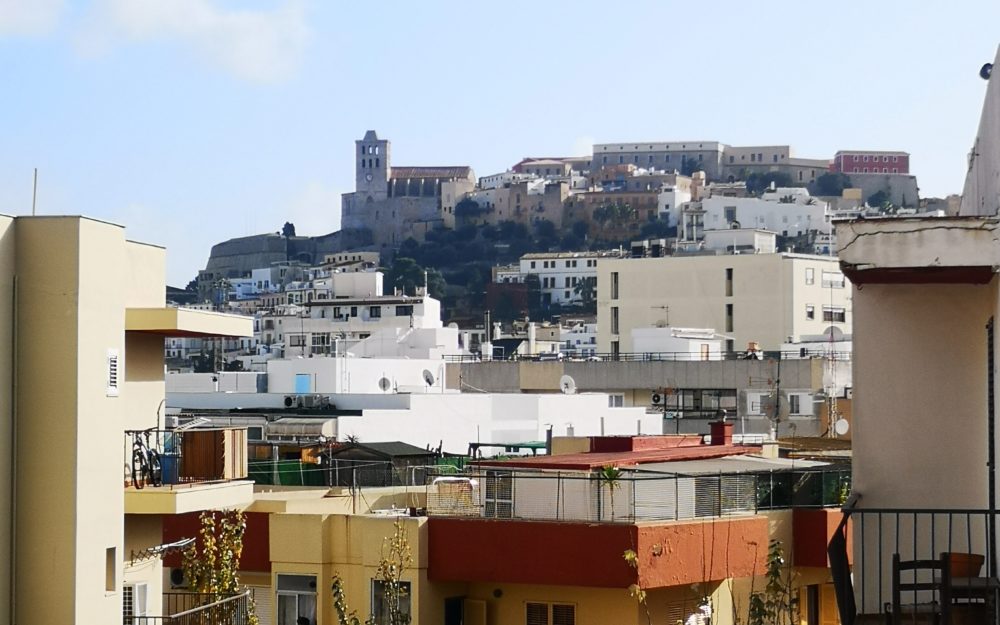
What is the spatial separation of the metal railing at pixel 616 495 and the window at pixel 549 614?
950 millimetres

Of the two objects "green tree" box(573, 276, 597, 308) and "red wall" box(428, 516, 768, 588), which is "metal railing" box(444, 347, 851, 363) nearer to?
"red wall" box(428, 516, 768, 588)

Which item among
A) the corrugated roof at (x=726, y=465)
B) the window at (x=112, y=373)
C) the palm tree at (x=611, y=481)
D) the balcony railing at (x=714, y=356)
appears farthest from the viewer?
the balcony railing at (x=714, y=356)

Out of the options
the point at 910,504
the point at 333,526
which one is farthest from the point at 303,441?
the point at 910,504

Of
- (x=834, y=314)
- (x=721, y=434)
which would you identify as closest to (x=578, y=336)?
(x=834, y=314)

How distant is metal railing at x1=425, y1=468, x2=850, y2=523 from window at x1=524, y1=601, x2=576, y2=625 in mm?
950

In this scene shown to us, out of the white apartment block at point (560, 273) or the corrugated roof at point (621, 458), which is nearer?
the corrugated roof at point (621, 458)

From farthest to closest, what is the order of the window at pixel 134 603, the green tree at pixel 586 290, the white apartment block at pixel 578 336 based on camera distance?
the green tree at pixel 586 290 < the white apartment block at pixel 578 336 < the window at pixel 134 603

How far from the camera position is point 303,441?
32.1 m

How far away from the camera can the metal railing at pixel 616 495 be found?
1841 cm

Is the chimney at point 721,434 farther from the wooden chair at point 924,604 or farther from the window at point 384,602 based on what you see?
the wooden chair at point 924,604

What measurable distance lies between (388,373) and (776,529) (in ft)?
115

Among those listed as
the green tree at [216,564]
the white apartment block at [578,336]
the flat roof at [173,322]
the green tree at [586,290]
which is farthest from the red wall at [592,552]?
the green tree at [586,290]

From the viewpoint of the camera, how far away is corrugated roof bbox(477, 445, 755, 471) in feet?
66.9

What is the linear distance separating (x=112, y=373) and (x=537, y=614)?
20.9 feet
